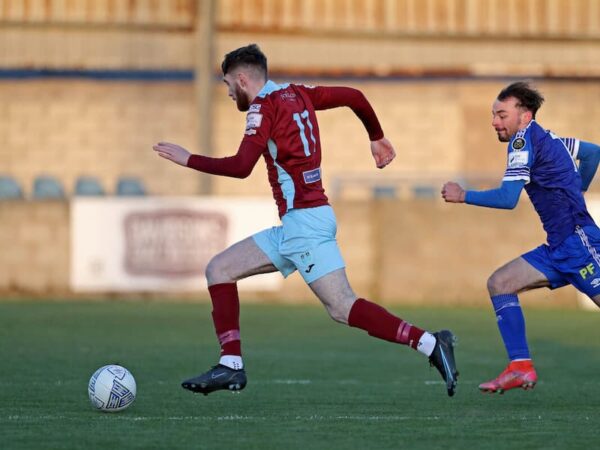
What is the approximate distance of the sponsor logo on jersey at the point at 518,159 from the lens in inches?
318

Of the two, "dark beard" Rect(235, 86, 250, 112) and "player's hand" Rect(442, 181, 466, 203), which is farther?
"dark beard" Rect(235, 86, 250, 112)

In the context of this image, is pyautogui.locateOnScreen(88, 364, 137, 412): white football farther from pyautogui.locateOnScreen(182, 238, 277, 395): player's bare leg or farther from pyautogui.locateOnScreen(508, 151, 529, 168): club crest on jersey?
pyautogui.locateOnScreen(508, 151, 529, 168): club crest on jersey

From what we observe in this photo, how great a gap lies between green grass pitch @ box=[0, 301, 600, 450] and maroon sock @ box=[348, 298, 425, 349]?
451mm

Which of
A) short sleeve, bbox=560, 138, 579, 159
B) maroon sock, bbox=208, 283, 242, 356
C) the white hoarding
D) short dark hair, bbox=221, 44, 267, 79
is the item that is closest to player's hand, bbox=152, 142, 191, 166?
short dark hair, bbox=221, 44, 267, 79

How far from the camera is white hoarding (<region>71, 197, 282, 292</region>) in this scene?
18484mm

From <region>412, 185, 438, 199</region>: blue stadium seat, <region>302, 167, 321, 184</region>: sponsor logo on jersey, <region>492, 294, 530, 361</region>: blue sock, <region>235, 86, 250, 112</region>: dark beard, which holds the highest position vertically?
<region>235, 86, 250, 112</region>: dark beard

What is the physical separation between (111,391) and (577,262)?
2.90 m

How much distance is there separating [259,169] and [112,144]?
3.03m

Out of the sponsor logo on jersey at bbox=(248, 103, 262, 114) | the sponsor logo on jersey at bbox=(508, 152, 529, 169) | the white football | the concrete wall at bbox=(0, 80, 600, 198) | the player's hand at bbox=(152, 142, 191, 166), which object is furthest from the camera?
the concrete wall at bbox=(0, 80, 600, 198)

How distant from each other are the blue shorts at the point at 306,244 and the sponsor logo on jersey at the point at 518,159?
113cm

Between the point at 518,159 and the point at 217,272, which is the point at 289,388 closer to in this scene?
the point at 217,272

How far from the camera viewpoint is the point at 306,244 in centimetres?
→ 791

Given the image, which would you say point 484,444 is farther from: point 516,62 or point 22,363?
point 516,62

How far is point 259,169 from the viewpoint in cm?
2506
